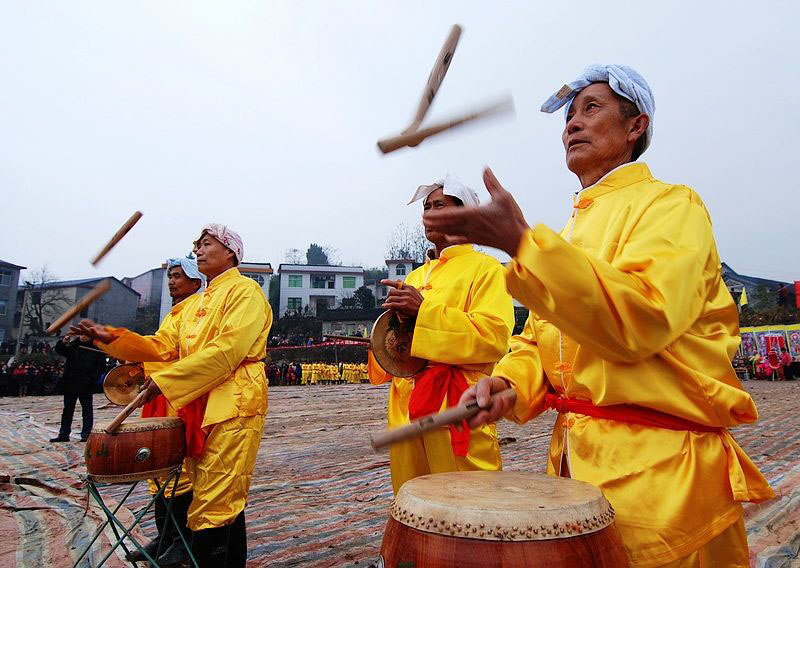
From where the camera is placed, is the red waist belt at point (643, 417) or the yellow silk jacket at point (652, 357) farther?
the red waist belt at point (643, 417)

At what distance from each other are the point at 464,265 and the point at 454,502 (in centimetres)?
194

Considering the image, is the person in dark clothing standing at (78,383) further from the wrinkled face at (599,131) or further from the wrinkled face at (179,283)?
the wrinkled face at (599,131)

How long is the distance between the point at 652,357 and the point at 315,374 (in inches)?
1033

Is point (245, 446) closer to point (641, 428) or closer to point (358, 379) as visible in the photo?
point (641, 428)

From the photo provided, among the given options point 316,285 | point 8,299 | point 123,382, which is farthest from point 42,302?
A: point 316,285

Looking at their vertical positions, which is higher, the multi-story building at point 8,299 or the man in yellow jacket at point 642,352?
the multi-story building at point 8,299

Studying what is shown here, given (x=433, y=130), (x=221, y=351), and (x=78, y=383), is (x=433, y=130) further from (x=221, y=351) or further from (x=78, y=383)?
(x=78, y=383)

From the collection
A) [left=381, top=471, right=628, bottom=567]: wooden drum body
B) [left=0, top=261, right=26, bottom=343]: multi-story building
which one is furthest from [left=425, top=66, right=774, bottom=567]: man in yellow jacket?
[left=0, top=261, right=26, bottom=343]: multi-story building

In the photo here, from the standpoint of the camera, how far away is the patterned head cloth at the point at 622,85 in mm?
1583

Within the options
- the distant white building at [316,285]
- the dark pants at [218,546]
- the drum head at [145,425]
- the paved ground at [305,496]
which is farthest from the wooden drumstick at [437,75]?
the distant white building at [316,285]

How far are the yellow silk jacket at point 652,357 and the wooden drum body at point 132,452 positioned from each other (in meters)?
2.34

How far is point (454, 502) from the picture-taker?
120 cm

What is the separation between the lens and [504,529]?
1108 millimetres

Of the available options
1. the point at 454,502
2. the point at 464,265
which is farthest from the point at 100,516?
the point at 454,502
